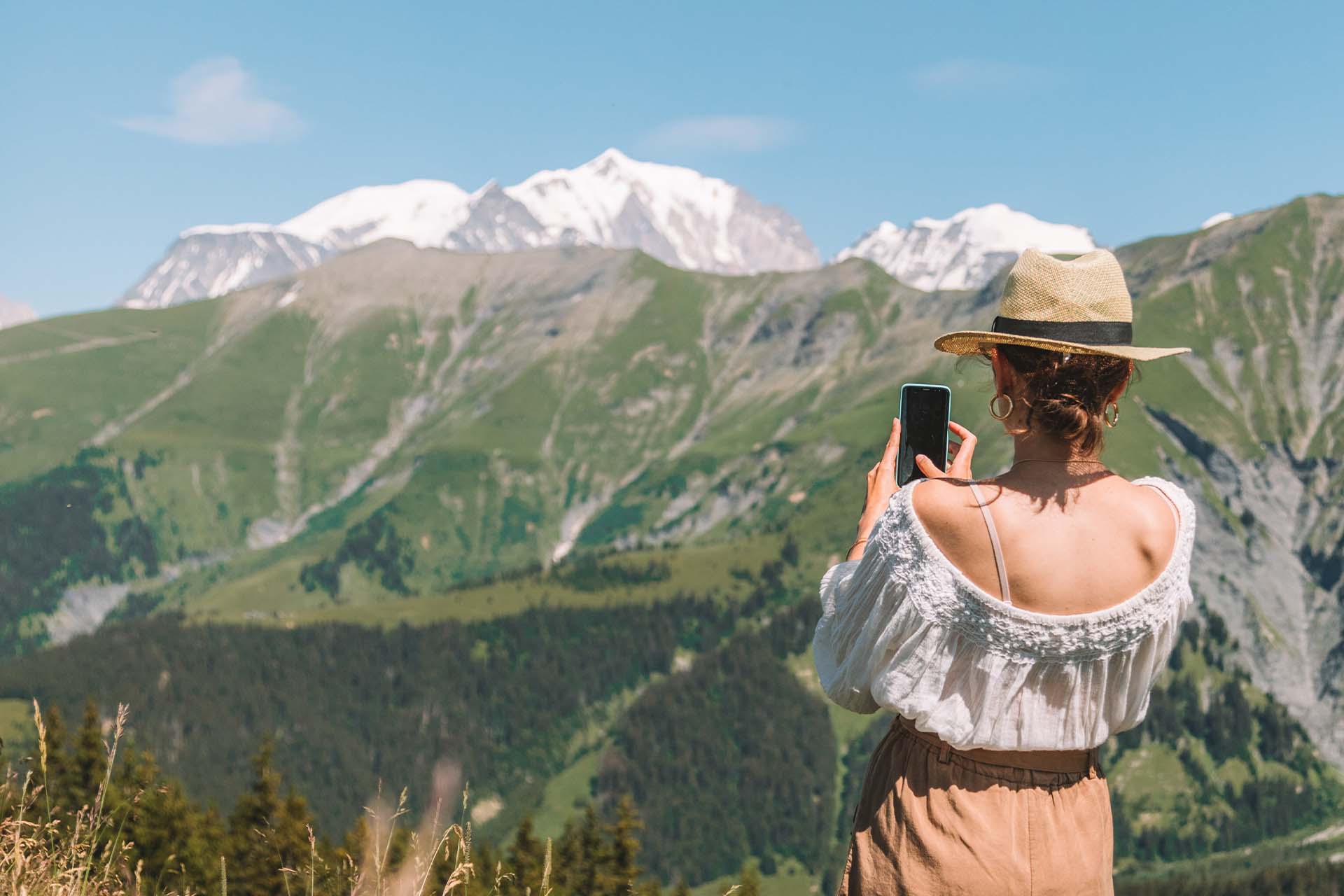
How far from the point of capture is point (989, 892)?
6.43 metres

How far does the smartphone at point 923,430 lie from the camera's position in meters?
7.45

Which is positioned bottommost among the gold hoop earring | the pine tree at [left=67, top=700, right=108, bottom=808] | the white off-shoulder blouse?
the pine tree at [left=67, top=700, right=108, bottom=808]

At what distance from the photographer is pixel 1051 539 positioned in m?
6.25

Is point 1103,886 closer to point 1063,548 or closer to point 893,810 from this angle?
point 893,810

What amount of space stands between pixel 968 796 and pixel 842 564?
4.65 feet

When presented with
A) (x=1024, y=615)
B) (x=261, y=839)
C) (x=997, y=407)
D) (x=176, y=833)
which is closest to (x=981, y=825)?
(x=1024, y=615)

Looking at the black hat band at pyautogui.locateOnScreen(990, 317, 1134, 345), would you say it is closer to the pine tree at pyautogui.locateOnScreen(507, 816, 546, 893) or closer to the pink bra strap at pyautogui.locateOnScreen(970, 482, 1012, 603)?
→ the pink bra strap at pyautogui.locateOnScreen(970, 482, 1012, 603)

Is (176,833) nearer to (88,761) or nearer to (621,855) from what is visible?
(88,761)

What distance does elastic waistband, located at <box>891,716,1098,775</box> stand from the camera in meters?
6.54

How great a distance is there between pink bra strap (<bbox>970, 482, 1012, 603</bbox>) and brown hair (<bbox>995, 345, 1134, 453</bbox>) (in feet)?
2.07

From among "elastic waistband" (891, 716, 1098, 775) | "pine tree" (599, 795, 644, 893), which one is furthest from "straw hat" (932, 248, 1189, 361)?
"pine tree" (599, 795, 644, 893)

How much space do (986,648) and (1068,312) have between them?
1.79 m

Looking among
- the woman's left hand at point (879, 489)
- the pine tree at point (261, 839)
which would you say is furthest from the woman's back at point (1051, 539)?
the pine tree at point (261, 839)

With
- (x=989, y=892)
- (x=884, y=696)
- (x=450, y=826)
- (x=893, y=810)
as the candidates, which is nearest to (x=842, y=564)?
(x=884, y=696)
